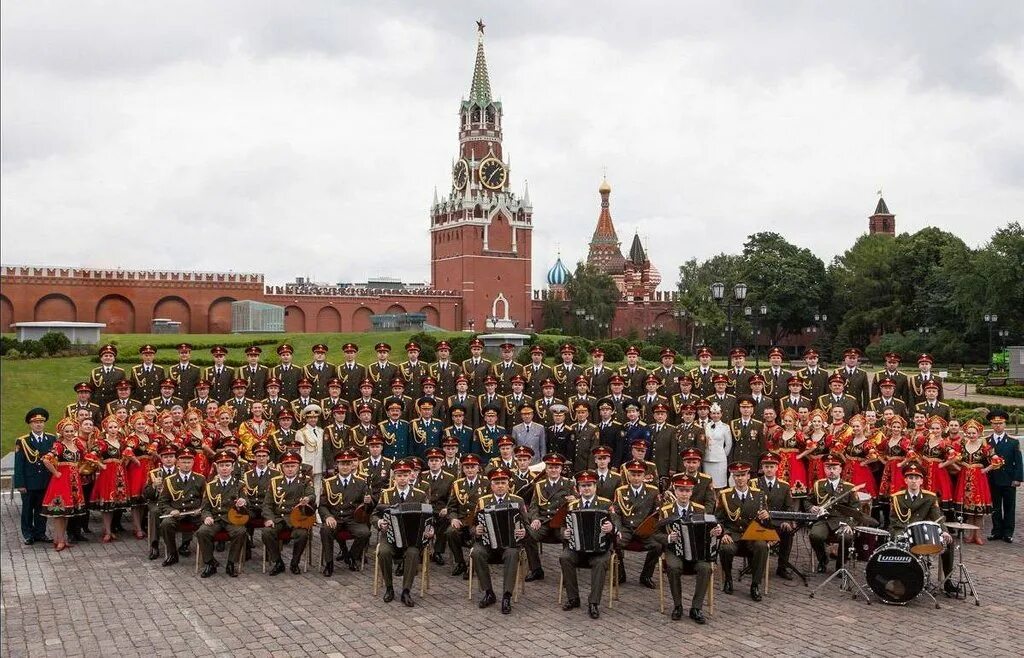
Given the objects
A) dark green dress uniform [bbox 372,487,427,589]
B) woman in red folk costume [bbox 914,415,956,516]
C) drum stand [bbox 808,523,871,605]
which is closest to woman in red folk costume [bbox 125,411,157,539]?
dark green dress uniform [bbox 372,487,427,589]

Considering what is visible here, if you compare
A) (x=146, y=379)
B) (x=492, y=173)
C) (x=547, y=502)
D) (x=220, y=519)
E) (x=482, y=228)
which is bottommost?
(x=220, y=519)

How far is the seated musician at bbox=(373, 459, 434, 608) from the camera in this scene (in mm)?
10125

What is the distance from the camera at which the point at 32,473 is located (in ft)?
42.3

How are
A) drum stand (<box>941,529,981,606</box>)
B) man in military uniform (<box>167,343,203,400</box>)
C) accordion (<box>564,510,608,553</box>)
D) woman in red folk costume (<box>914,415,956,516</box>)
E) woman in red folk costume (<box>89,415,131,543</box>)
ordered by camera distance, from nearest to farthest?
accordion (<box>564,510,608,553</box>), drum stand (<box>941,529,981,606</box>), woman in red folk costume (<box>914,415,956,516</box>), woman in red folk costume (<box>89,415,131,543</box>), man in military uniform (<box>167,343,203,400</box>)

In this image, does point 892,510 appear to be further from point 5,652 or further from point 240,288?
point 240,288

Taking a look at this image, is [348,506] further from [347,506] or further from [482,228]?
[482,228]

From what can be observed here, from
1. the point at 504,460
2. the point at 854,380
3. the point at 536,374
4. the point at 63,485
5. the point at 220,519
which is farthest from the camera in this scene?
the point at 536,374

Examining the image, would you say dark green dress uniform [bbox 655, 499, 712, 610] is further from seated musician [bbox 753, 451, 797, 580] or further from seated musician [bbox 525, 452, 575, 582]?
seated musician [bbox 525, 452, 575, 582]

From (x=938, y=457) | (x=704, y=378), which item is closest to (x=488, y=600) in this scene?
(x=704, y=378)

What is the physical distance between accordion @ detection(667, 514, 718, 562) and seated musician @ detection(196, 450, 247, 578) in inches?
207

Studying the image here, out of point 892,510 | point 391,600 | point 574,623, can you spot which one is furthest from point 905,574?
point 391,600

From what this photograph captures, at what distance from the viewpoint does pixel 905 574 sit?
9.77 meters

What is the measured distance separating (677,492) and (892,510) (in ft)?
8.81

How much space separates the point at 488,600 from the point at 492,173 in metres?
77.5
